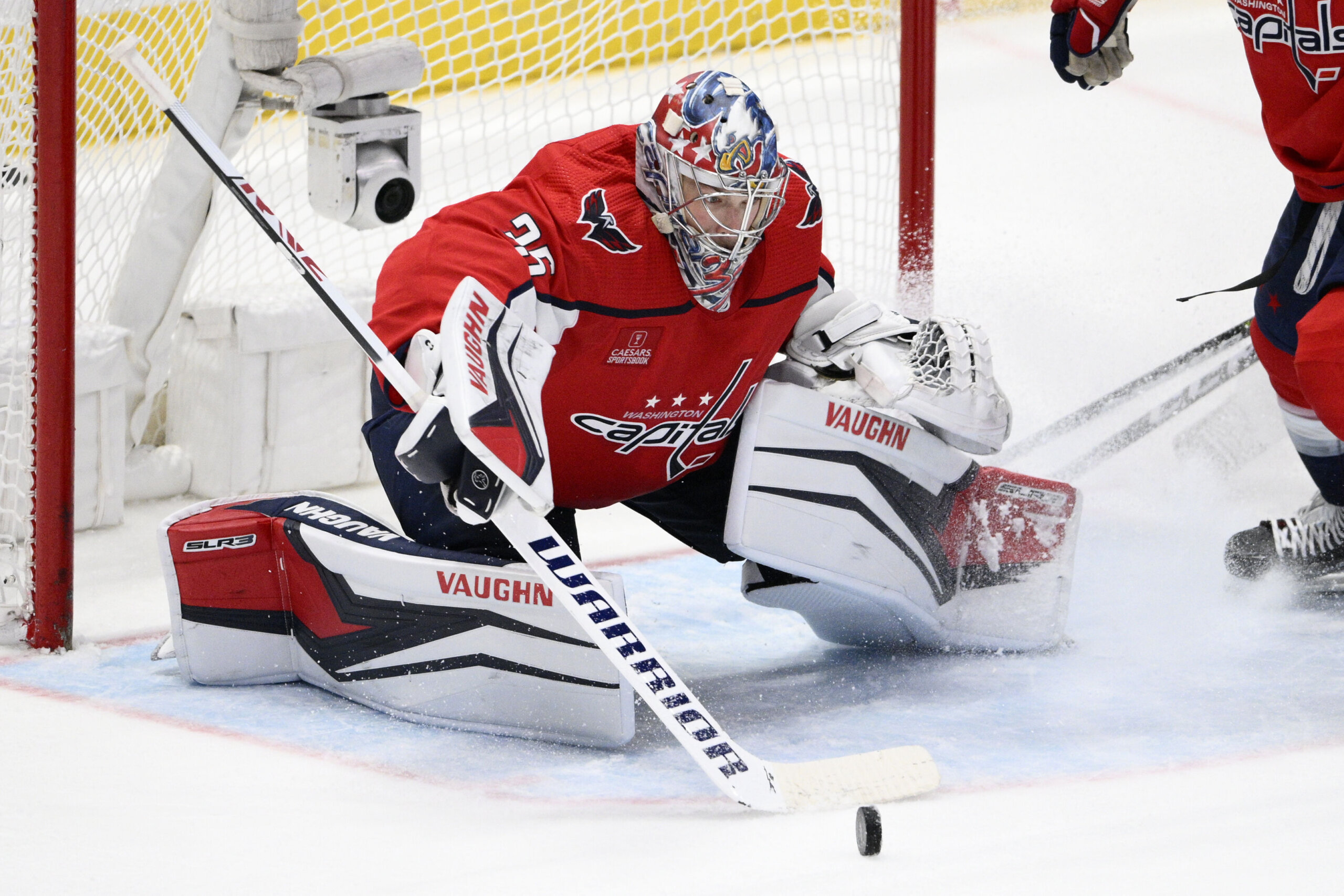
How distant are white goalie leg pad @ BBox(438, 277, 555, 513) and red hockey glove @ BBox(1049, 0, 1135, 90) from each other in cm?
134

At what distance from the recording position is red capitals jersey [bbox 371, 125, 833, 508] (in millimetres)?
2312

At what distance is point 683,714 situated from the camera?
216 centimetres

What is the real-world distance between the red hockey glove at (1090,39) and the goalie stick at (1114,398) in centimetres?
72

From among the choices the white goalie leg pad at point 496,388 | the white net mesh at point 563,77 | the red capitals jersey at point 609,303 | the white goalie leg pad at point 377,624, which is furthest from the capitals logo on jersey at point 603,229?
the white net mesh at point 563,77

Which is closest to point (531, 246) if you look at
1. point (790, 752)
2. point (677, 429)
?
point (677, 429)

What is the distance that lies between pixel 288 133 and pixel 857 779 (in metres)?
2.90

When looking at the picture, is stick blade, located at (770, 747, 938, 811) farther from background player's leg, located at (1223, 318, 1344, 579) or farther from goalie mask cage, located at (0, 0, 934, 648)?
goalie mask cage, located at (0, 0, 934, 648)

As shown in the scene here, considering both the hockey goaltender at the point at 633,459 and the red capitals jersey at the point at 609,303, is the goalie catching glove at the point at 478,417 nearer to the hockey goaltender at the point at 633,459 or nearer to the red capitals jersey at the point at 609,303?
the hockey goaltender at the point at 633,459

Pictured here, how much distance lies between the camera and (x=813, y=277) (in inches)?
105

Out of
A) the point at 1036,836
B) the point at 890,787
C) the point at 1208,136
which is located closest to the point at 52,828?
the point at 890,787

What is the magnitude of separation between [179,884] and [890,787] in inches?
33.7

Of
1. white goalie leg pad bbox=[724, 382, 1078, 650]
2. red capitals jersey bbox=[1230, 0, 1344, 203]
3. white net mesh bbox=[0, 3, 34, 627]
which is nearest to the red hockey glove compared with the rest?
red capitals jersey bbox=[1230, 0, 1344, 203]

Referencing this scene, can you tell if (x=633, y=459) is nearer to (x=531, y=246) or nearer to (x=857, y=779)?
(x=531, y=246)

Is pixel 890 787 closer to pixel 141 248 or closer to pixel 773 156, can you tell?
pixel 773 156
